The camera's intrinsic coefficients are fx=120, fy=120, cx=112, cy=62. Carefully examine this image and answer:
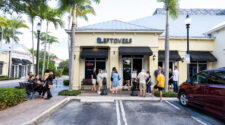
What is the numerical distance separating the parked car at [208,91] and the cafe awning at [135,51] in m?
4.17

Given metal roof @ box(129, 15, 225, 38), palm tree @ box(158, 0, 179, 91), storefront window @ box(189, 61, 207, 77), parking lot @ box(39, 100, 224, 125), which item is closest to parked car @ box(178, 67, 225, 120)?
parking lot @ box(39, 100, 224, 125)

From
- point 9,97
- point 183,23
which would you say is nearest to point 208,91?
point 9,97

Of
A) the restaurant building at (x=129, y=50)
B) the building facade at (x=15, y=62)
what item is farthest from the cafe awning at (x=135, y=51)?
the building facade at (x=15, y=62)

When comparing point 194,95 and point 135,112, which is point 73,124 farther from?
point 194,95

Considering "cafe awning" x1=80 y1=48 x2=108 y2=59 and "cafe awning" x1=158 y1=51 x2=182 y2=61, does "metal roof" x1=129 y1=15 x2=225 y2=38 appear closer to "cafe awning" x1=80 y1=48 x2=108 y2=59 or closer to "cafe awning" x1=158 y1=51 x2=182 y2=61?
"cafe awning" x1=158 y1=51 x2=182 y2=61

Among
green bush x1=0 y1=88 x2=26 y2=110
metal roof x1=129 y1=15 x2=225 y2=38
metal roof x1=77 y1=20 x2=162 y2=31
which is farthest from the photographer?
metal roof x1=129 y1=15 x2=225 y2=38

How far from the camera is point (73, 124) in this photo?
4.21m

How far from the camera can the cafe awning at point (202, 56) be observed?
11026 mm

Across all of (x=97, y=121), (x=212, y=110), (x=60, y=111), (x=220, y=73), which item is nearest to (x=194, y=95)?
(x=212, y=110)

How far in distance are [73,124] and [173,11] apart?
9518 millimetres

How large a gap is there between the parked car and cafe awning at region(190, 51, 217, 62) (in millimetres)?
6522

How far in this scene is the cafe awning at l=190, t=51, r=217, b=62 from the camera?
11.0 meters

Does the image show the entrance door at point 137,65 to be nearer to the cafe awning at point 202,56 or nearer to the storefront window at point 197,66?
the cafe awning at point 202,56

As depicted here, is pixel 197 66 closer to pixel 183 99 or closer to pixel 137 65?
pixel 137 65
